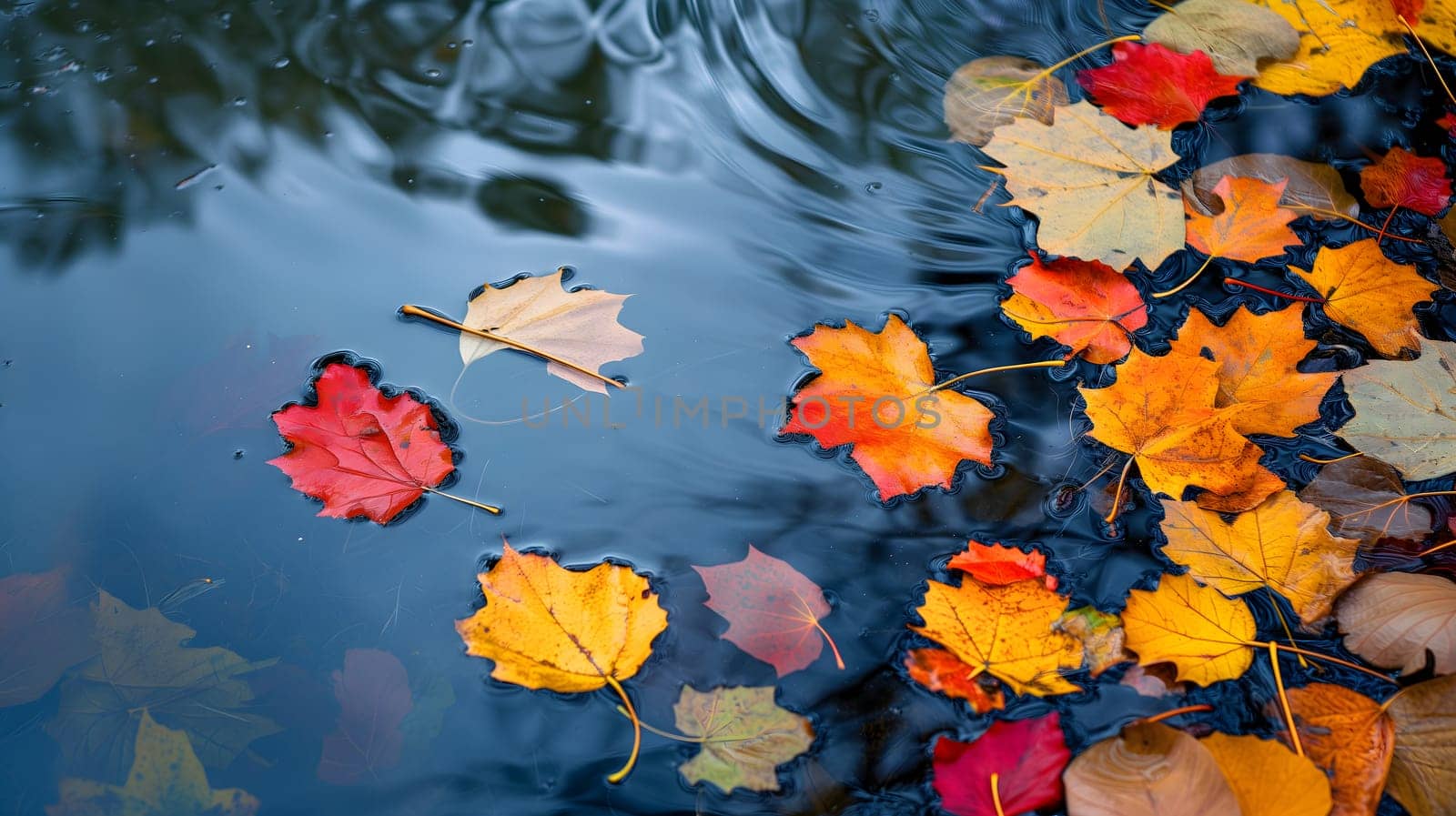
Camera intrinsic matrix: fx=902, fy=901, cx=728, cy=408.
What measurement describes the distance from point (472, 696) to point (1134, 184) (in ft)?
4.69

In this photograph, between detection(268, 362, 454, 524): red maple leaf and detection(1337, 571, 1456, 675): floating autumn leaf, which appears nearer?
detection(1337, 571, 1456, 675): floating autumn leaf

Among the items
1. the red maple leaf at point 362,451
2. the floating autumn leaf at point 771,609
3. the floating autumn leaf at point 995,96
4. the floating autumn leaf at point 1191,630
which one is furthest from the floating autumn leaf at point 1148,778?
the floating autumn leaf at point 995,96

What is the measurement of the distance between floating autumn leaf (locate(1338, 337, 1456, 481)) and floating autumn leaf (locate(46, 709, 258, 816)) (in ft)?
5.54

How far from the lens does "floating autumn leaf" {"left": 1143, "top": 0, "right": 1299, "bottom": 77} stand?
1.93m

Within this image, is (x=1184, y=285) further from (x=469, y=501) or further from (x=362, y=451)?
(x=362, y=451)

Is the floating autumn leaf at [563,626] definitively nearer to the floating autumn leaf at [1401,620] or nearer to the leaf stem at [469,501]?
the leaf stem at [469,501]

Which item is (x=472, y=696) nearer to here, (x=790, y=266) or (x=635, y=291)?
(x=635, y=291)

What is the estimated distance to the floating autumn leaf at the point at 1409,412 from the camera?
1362 millimetres

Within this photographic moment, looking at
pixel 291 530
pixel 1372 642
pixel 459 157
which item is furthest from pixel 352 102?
pixel 1372 642

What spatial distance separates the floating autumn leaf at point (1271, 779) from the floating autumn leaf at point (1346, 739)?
0.05 metres

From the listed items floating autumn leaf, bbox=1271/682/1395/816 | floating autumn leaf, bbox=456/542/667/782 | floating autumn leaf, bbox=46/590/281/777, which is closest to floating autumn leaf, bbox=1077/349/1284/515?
floating autumn leaf, bbox=1271/682/1395/816

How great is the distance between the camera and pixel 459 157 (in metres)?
1.79

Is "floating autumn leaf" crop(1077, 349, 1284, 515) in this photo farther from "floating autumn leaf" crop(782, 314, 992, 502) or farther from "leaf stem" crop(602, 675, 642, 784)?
"leaf stem" crop(602, 675, 642, 784)

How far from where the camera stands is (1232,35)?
1.95m
